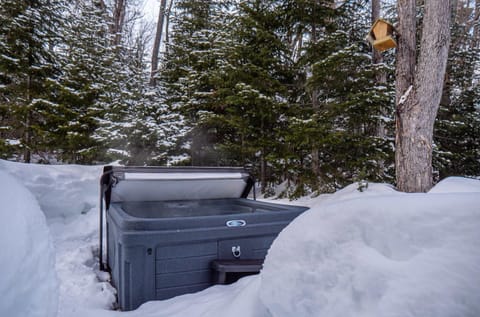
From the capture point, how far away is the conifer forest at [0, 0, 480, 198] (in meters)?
5.12

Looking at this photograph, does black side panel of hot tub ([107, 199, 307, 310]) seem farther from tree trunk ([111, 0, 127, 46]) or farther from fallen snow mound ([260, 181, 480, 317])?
tree trunk ([111, 0, 127, 46])

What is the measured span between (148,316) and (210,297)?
0.37 metres

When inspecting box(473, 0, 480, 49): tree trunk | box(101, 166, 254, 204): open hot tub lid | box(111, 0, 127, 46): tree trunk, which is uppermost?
box(111, 0, 127, 46): tree trunk

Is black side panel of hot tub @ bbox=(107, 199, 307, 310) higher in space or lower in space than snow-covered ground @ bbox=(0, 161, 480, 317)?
lower

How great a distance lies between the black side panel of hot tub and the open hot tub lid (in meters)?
0.64

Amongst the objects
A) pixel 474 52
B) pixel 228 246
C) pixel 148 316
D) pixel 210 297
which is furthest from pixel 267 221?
pixel 474 52

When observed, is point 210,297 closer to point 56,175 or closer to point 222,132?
point 56,175

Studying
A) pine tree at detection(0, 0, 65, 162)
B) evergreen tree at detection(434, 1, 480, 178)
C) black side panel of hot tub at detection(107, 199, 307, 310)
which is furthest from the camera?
pine tree at detection(0, 0, 65, 162)

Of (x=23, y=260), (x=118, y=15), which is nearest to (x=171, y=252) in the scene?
(x=23, y=260)

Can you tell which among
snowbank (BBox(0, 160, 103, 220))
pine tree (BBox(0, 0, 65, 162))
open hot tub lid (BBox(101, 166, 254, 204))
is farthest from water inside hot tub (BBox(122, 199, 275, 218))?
pine tree (BBox(0, 0, 65, 162))

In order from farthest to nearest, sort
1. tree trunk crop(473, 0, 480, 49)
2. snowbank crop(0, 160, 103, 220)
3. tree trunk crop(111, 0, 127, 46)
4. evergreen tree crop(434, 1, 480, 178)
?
tree trunk crop(111, 0, 127, 46) → tree trunk crop(473, 0, 480, 49) → evergreen tree crop(434, 1, 480, 178) → snowbank crop(0, 160, 103, 220)

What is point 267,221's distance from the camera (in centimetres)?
213

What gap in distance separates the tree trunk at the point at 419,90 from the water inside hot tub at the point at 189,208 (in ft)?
8.15

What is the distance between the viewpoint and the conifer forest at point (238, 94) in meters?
5.12
